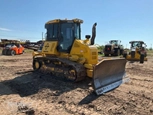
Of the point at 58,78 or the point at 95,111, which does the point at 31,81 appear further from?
the point at 95,111

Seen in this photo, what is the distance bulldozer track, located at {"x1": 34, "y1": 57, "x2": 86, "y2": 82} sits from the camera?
22.4 feet

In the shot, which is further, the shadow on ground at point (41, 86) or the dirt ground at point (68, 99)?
the shadow on ground at point (41, 86)

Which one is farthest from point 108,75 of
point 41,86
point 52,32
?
point 52,32

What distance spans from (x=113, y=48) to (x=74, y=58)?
16212 millimetres

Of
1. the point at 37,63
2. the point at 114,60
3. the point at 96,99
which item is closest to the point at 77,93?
the point at 96,99

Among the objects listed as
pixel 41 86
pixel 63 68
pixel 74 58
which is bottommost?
pixel 41 86

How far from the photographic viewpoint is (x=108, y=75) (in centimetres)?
678

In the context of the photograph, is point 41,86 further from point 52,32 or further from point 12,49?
point 12,49

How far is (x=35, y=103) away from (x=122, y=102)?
2.38m

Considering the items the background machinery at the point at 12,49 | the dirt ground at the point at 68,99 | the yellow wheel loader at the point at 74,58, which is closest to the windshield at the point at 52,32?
the yellow wheel loader at the point at 74,58

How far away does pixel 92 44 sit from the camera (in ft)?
24.8

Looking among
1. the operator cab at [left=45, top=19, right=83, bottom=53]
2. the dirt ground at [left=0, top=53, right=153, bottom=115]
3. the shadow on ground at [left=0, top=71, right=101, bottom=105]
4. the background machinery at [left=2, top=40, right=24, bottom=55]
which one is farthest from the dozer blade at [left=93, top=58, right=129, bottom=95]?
the background machinery at [left=2, top=40, right=24, bottom=55]

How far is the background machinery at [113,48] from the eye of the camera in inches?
881

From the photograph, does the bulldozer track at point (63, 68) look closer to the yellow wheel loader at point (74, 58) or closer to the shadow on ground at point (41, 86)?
the yellow wheel loader at point (74, 58)
